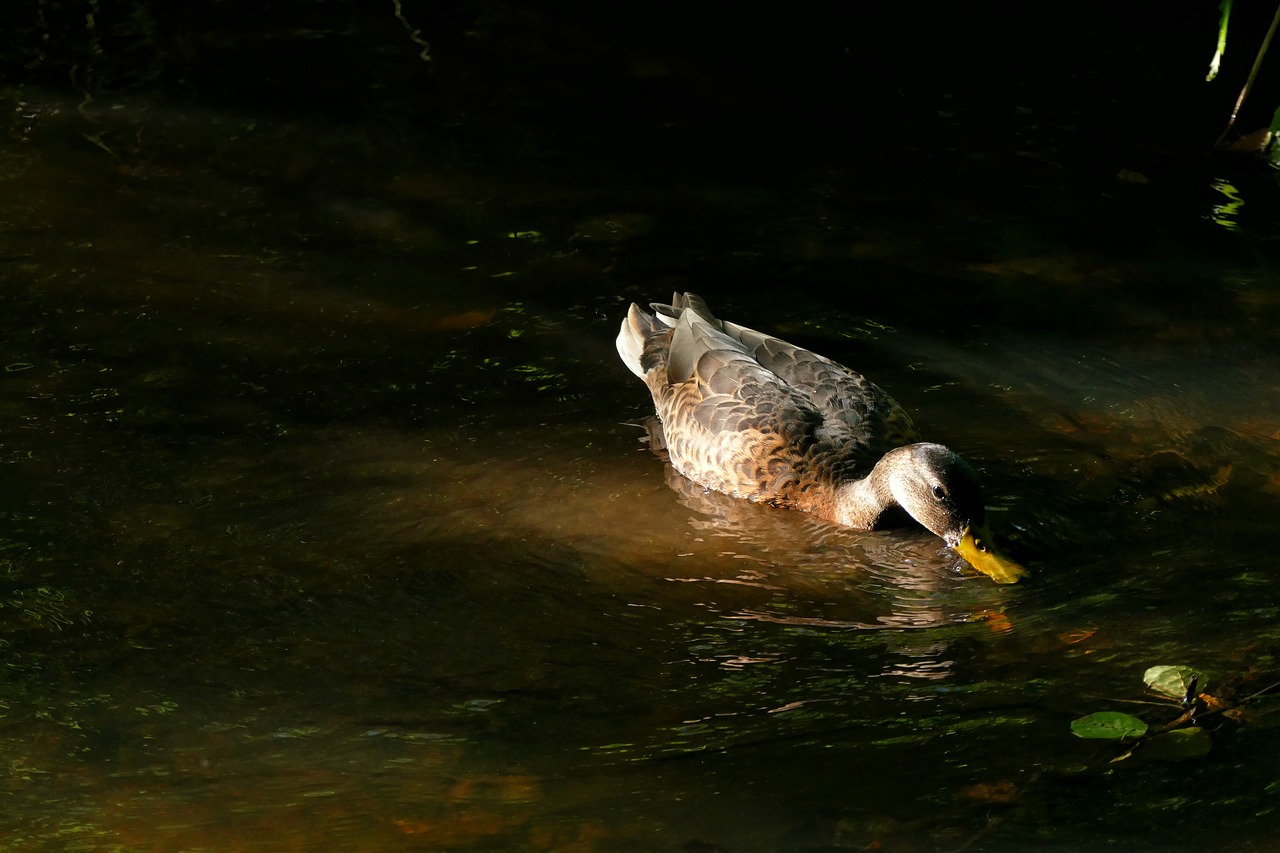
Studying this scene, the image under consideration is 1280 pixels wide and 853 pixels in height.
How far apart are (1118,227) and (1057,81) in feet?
8.66

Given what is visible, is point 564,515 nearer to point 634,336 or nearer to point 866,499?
point 866,499

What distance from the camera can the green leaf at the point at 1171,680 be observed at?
4.67 m

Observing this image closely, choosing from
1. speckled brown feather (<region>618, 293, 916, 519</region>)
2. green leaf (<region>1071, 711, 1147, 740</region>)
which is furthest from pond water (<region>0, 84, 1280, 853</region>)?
speckled brown feather (<region>618, 293, 916, 519</region>)

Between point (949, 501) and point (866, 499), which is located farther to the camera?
point (866, 499)

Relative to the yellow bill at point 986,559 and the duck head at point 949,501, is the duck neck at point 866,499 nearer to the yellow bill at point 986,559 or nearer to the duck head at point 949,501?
the duck head at point 949,501

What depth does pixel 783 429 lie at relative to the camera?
23.0 feet

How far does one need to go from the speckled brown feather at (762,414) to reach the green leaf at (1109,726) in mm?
2326

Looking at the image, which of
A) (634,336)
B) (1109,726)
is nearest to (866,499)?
(634,336)

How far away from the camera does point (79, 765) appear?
15.4 feet

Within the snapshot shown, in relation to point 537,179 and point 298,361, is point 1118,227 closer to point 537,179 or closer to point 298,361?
point 537,179

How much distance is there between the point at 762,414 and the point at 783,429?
151 millimetres

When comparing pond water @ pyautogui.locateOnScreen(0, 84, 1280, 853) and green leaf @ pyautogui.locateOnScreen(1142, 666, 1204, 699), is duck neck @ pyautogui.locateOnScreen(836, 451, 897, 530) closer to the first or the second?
pond water @ pyautogui.locateOnScreen(0, 84, 1280, 853)

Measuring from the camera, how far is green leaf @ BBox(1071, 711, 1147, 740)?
14.7ft

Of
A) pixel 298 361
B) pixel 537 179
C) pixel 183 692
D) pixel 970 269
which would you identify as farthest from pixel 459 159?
pixel 183 692
